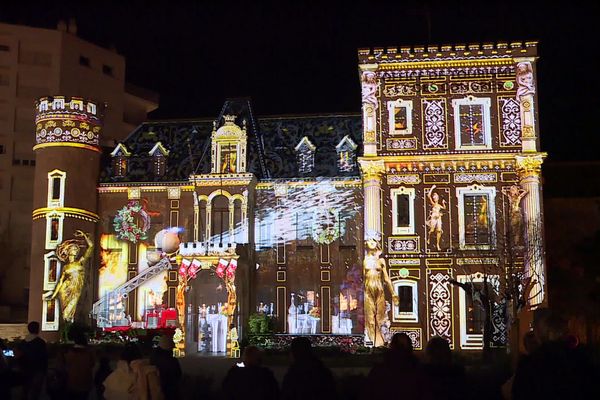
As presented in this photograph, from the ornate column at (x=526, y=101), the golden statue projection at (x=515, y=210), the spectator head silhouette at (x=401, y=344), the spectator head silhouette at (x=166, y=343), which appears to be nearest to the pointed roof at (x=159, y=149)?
the golden statue projection at (x=515, y=210)

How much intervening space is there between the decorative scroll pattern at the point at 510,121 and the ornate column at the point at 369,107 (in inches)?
264

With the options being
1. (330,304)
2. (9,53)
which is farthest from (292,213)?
(9,53)

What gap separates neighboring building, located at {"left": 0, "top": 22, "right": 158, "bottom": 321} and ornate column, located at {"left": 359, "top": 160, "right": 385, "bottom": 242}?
32204mm

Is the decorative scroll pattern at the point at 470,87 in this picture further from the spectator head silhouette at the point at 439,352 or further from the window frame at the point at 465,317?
the spectator head silhouette at the point at 439,352

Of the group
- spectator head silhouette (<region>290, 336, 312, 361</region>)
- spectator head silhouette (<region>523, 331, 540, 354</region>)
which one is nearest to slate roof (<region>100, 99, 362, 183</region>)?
spectator head silhouette (<region>290, 336, 312, 361</region>)

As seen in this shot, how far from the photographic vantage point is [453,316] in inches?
1593

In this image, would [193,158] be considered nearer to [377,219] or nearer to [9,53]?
[377,219]

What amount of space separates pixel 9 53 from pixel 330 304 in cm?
3891

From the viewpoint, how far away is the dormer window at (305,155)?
46.2 meters

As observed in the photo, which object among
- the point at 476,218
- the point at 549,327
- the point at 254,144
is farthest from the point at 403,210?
the point at 549,327

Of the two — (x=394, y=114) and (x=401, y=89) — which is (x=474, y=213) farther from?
(x=401, y=89)

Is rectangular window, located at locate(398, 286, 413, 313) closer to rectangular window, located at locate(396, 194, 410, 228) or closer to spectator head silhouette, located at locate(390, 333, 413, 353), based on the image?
rectangular window, located at locate(396, 194, 410, 228)

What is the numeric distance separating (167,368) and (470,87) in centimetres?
3328

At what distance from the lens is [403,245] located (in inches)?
1631
